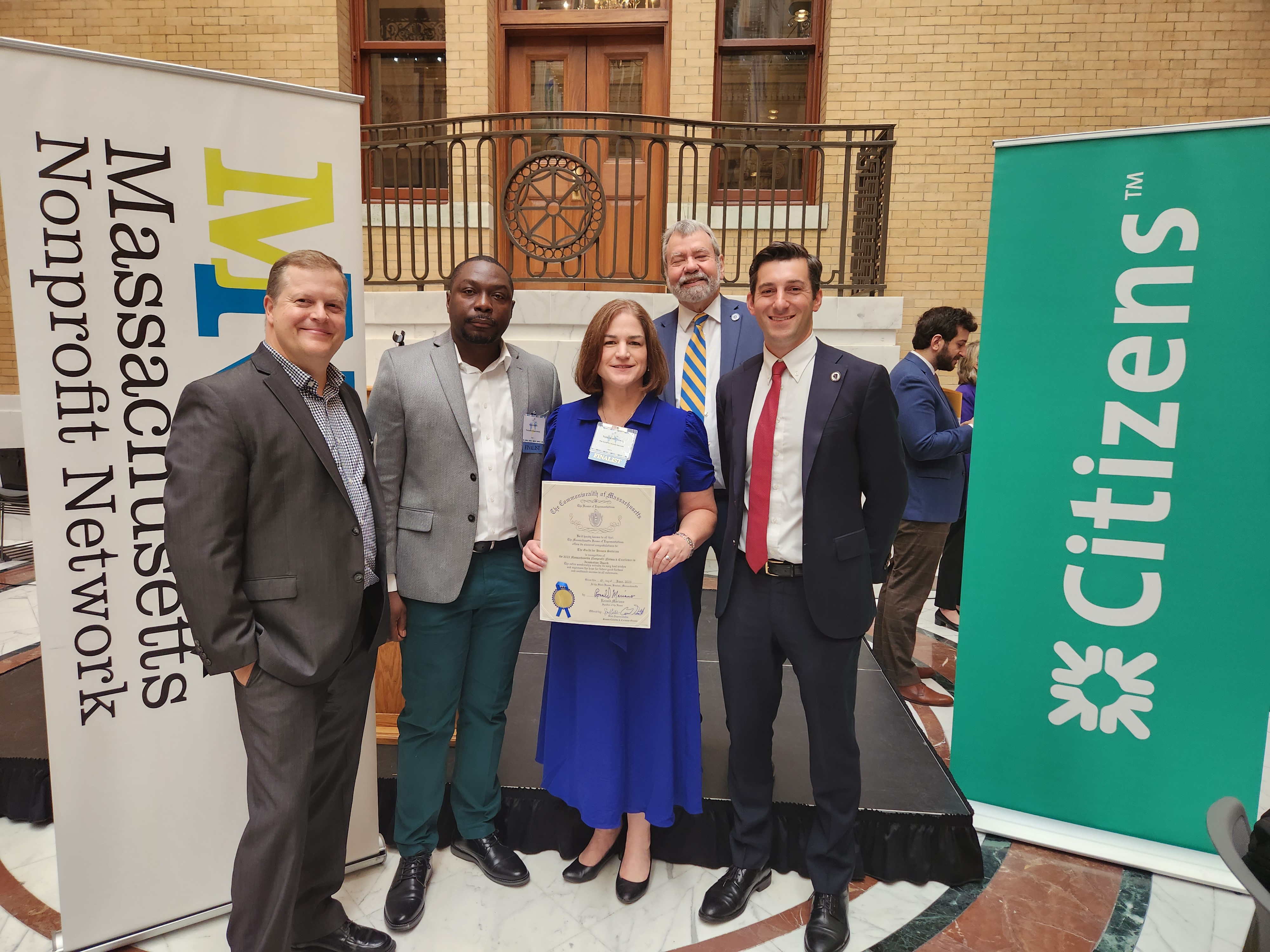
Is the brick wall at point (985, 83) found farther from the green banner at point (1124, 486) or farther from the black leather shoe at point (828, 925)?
the black leather shoe at point (828, 925)

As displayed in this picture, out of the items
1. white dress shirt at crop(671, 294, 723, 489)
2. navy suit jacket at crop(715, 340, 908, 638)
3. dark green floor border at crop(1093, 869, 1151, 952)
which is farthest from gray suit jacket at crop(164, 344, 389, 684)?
dark green floor border at crop(1093, 869, 1151, 952)

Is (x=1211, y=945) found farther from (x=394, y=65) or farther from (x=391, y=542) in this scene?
(x=394, y=65)

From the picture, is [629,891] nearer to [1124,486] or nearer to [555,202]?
[1124,486]

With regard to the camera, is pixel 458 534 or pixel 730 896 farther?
pixel 730 896

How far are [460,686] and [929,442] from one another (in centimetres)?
224

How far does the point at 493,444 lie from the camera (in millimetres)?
2029

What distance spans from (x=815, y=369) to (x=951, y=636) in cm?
311

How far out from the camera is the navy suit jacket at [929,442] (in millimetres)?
3211

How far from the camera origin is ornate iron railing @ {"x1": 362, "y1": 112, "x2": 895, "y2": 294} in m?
5.79

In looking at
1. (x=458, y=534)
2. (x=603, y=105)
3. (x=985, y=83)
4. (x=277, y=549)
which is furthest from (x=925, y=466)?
(x=603, y=105)

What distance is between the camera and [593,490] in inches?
73.1

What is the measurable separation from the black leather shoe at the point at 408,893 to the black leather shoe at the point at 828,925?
108cm

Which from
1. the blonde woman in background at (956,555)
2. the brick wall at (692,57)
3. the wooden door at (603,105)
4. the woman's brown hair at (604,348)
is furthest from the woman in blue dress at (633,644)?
the brick wall at (692,57)

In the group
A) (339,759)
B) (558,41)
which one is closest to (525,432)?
(339,759)
